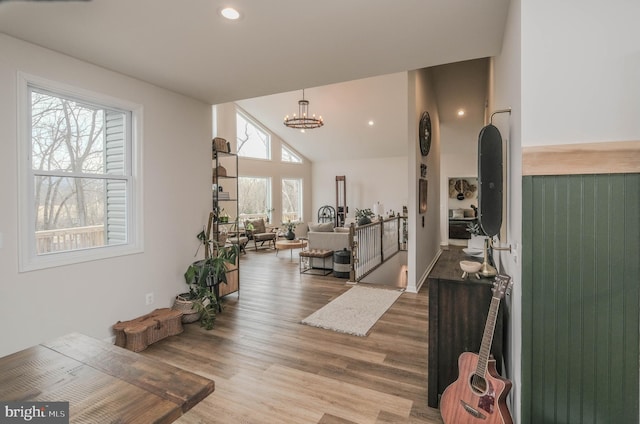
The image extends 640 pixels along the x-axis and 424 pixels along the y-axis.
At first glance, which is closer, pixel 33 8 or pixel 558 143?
pixel 558 143

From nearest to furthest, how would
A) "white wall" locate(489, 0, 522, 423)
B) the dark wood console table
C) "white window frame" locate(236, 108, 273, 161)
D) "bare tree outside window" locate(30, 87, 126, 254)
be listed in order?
"white wall" locate(489, 0, 522, 423), the dark wood console table, "bare tree outside window" locate(30, 87, 126, 254), "white window frame" locate(236, 108, 273, 161)

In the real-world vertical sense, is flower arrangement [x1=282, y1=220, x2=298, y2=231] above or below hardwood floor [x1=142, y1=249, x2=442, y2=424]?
above

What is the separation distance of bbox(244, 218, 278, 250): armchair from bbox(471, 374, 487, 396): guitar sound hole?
24.0 ft

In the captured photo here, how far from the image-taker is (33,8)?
2172mm

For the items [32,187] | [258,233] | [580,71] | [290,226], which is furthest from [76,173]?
[258,233]

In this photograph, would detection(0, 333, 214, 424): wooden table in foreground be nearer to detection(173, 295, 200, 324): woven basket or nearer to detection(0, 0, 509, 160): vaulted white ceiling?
detection(0, 0, 509, 160): vaulted white ceiling

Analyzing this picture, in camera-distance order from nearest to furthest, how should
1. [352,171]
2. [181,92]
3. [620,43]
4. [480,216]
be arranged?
1. [620,43]
2. [480,216]
3. [181,92]
4. [352,171]

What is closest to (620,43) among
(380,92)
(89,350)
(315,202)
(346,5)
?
(346,5)

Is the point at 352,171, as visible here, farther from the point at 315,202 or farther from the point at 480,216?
the point at 480,216

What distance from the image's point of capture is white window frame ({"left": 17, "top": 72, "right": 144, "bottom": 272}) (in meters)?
2.58

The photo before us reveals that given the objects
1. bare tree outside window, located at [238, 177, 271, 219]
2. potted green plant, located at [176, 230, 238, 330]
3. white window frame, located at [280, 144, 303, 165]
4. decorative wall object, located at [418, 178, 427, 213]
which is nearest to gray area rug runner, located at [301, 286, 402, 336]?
potted green plant, located at [176, 230, 238, 330]

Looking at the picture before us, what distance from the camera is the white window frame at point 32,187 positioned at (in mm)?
2584

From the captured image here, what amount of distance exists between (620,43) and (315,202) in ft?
35.2

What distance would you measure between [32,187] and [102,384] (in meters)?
2.20
